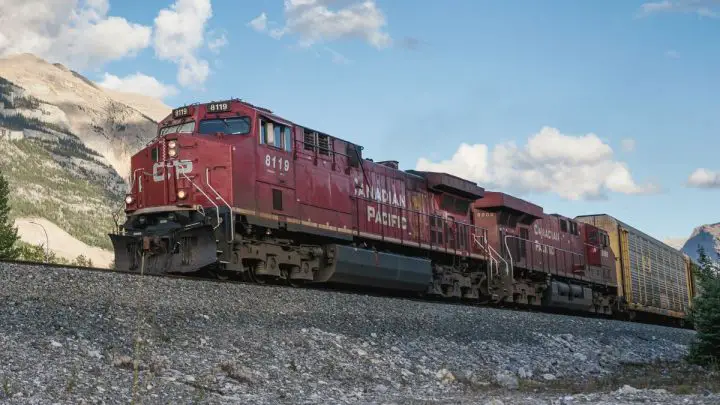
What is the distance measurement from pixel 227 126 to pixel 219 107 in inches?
19.1

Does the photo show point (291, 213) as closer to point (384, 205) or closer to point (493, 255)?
point (384, 205)

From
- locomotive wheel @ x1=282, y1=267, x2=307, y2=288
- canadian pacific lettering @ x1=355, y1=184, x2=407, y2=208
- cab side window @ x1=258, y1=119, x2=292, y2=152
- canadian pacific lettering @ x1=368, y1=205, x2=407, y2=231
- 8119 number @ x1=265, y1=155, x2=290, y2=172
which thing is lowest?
locomotive wheel @ x1=282, y1=267, x2=307, y2=288

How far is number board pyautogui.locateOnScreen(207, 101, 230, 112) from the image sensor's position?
50.3 ft

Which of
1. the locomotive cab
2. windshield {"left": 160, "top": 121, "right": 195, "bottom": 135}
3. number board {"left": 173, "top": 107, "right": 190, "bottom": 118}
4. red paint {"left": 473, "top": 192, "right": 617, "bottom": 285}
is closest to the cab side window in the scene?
the locomotive cab

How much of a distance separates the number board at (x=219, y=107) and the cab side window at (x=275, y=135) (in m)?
0.74

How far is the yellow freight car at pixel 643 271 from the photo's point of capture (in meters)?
31.0

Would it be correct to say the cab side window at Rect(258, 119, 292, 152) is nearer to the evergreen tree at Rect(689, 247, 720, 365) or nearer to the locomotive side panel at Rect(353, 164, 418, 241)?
the locomotive side panel at Rect(353, 164, 418, 241)

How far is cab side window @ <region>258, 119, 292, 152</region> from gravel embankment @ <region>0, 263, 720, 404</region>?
344cm

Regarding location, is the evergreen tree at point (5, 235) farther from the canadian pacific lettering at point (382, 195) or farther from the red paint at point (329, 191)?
the canadian pacific lettering at point (382, 195)

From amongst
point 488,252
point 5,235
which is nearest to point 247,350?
point 488,252

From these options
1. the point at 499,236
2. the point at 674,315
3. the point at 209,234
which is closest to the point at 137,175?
the point at 209,234

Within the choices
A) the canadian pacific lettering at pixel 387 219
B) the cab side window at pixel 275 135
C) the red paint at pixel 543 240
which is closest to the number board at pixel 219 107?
the cab side window at pixel 275 135

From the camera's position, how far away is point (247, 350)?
10.1 m

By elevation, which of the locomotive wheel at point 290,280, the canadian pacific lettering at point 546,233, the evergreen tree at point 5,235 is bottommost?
the locomotive wheel at point 290,280
